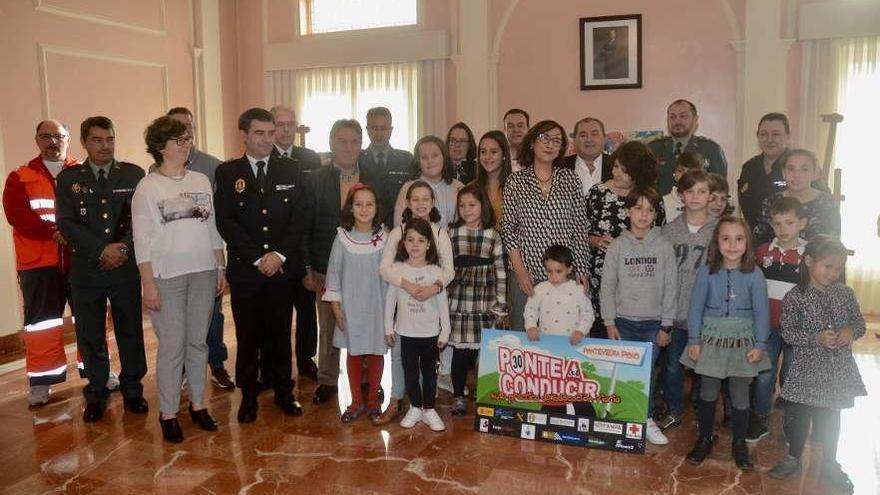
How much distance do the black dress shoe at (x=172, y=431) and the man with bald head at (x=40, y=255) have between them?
108 centimetres

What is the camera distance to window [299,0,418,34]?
7.02m

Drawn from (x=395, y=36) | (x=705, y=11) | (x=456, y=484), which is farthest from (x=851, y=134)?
(x=456, y=484)

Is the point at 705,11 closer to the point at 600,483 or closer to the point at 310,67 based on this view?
the point at 310,67

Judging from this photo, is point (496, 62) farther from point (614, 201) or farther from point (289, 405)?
point (289, 405)

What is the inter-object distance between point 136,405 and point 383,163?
189 centimetres

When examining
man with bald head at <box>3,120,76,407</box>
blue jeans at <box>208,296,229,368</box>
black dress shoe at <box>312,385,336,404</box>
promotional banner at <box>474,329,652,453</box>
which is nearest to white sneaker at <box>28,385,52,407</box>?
man with bald head at <box>3,120,76,407</box>

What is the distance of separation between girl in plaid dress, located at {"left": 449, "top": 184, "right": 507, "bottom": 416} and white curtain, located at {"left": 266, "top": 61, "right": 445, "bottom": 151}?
360cm

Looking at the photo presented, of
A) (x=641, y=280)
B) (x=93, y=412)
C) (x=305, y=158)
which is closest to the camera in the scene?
(x=641, y=280)

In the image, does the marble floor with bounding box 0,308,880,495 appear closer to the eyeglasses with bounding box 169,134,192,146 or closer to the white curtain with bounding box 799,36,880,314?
the eyeglasses with bounding box 169,134,192,146

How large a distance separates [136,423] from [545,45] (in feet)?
15.5

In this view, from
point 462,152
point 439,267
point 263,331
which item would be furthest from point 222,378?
point 462,152

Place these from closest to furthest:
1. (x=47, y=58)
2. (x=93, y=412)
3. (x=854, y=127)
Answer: (x=93, y=412), (x=47, y=58), (x=854, y=127)

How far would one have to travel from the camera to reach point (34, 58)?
17.2 ft

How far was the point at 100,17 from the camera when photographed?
582 centimetres
